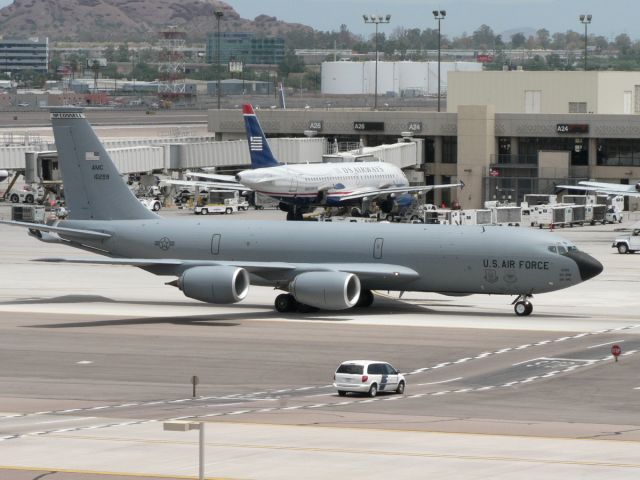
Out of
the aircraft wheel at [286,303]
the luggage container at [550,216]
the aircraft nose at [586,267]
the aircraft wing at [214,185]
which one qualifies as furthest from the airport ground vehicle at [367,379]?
the aircraft wing at [214,185]

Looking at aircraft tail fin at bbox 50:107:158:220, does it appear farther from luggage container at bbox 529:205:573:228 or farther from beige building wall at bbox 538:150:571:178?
beige building wall at bbox 538:150:571:178

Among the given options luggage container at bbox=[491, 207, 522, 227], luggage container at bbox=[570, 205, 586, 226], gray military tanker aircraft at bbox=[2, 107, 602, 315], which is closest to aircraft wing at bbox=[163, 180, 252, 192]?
luggage container at bbox=[491, 207, 522, 227]

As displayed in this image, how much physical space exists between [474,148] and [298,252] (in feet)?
243

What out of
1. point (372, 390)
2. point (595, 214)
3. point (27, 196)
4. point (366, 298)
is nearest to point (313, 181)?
point (595, 214)

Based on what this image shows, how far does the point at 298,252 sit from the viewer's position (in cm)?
6594

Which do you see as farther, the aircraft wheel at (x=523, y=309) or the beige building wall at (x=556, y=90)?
the beige building wall at (x=556, y=90)

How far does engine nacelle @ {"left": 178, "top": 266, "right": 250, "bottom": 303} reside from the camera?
62.8 metres

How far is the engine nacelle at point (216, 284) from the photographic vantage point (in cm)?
6284

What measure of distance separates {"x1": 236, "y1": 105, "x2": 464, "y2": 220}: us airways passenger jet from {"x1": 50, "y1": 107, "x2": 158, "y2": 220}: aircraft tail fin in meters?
41.4

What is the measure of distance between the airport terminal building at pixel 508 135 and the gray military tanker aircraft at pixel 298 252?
7074 cm

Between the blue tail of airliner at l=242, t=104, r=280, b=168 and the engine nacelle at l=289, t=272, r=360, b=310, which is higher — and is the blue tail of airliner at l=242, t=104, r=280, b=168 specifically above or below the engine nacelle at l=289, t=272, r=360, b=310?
above

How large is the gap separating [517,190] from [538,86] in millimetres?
22050

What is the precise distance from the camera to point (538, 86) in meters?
155

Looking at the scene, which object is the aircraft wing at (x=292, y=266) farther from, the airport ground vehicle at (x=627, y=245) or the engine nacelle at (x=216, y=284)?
the airport ground vehicle at (x=627, y=245)
